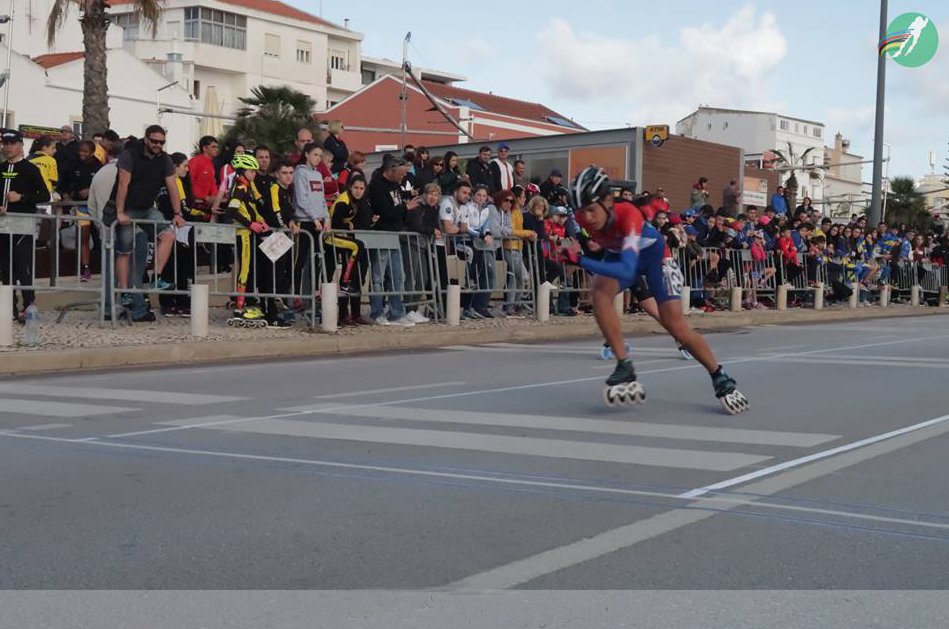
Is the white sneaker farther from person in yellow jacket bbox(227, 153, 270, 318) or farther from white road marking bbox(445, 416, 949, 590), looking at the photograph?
white road marking bbox(445, 416, 949, 590)

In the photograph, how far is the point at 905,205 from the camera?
242 feet

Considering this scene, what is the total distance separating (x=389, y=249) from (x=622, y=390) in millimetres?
8258

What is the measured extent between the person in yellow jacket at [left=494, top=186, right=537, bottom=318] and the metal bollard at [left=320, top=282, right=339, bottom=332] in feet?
13.3

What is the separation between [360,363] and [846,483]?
790 centimetres

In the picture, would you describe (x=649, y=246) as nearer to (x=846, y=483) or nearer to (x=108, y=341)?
(x=846, y=483)

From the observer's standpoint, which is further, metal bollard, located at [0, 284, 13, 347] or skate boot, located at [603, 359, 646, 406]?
metal bollard, located at [0, 284, 13, 347]

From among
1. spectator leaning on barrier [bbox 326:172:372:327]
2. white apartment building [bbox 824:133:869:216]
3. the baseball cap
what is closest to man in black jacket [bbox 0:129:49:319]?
the baseball cap

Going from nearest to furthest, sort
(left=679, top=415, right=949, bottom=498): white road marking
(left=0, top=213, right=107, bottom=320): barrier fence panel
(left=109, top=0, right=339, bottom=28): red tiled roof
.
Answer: (left=679, top=415, right=949, bottom=498): white road marking < (left=0, top=213, right=107, bottom=320): barrier fence panel < (left=109, top=0, right=339, bottom=28): red tiled roof

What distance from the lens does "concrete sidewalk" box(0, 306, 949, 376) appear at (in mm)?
13273

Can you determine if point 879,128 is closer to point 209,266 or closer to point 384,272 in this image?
point 384,272

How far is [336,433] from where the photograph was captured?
8609 millimetres

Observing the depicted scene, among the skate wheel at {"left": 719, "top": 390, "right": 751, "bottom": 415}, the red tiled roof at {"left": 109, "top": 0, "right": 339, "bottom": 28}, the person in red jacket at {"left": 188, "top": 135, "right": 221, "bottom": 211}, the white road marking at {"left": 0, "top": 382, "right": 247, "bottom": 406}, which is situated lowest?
the white road marking at {"left": 0, "top": 382, "right": 247, "bottom": 406}

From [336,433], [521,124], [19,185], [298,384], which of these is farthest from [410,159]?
[521,124]

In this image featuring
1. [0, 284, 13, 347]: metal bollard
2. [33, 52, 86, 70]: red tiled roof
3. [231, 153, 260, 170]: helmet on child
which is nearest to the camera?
[0, 284, 13, 347]: metal bollard
